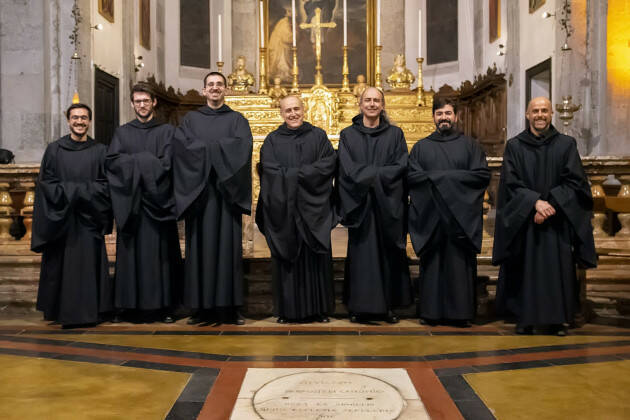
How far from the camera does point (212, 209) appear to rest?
16.0 ft

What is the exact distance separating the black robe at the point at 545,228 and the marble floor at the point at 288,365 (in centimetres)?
26

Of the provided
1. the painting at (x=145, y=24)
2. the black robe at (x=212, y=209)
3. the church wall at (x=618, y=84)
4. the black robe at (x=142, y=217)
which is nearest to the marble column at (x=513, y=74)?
the church wall at (x=618, y=84)

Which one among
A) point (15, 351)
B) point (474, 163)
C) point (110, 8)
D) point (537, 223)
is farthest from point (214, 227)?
point (110, 8)

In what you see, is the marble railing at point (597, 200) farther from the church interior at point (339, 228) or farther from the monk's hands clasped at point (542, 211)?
the monk's hands clasped at point (542, 211)

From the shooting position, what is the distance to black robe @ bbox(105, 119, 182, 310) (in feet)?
15.8

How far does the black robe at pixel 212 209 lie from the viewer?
4797 mm

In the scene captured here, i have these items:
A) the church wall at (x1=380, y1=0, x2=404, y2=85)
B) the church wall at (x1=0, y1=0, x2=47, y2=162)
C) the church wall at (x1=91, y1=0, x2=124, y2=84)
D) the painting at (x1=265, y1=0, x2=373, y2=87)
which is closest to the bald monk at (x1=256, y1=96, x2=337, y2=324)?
the church wall at (x1=0, y1=0, x2=47, y2=162)

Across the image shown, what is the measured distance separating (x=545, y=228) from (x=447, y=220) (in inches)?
28.1

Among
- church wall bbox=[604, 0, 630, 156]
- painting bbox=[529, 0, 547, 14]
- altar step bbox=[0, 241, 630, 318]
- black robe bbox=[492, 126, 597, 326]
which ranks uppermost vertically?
painting bbox=[529, 0, 547, 14]

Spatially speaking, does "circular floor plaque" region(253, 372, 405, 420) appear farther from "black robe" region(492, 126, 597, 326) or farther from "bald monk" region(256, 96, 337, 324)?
"black robe" region(492, 126, 597, 326)

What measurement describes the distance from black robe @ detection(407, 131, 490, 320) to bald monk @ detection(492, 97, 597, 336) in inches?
8.6

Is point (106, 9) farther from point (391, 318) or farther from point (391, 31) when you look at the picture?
point (391, 318)

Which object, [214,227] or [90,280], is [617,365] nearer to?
[214,227]

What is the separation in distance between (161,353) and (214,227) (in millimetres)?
1156
